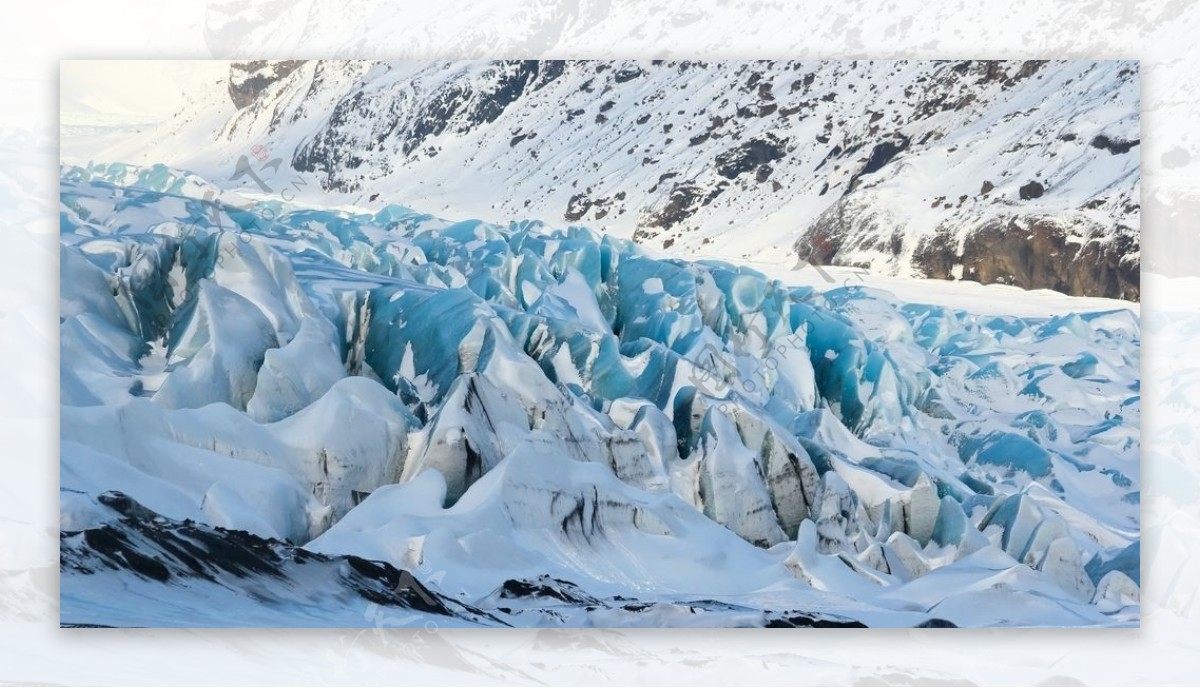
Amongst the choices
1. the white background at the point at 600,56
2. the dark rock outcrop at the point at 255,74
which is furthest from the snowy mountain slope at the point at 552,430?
the dark rock outcrop at the point at 255,74

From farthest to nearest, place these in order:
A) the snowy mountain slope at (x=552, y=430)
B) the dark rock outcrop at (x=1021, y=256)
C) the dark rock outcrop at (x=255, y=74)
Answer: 1. the dark rock outcrop at (x=1021, y=256)
2. the dark rock outcrop at (x=255, y=74)
3. the snowy mountain slope at (x=552, y=430)

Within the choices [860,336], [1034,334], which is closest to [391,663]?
[860,336]

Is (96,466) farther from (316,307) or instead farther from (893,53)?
(893,53)

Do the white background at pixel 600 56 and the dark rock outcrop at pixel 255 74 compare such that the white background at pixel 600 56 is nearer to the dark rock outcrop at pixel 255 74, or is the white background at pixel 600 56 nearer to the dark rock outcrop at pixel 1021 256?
the dark rock outcrop at pixel 255 74

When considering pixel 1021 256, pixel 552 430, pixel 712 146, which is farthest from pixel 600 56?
pixel 1021 256

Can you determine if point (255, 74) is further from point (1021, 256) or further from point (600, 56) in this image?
point (1021, 256)

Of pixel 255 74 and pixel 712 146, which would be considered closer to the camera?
pixel 255 74
